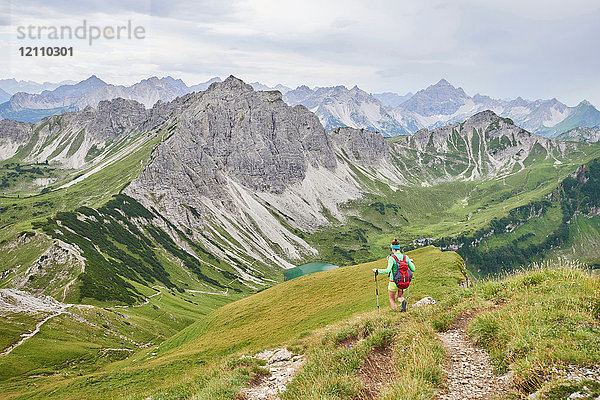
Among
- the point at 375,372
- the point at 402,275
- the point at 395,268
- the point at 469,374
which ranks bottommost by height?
the point at 375,372

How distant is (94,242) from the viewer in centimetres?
15450

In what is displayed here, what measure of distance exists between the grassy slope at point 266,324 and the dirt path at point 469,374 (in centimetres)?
1106

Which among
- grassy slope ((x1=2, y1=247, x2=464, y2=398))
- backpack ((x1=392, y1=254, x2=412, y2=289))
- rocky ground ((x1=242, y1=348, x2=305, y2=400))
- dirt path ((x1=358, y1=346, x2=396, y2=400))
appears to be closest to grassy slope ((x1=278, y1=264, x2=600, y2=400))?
dirt path ((x1=358, y1=346, x2=396, y2=400))

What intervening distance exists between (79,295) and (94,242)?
62.1 metres

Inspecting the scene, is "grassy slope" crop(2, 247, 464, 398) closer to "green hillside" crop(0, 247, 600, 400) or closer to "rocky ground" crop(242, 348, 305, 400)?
"green hillside" crop(0, 247, 600, 400)

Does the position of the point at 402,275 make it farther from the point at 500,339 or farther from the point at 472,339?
the point at 500,339

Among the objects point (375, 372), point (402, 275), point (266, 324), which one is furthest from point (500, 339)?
point (266, 324)

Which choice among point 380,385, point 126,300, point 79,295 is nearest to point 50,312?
point 79,295

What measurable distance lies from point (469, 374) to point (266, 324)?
1289 inches

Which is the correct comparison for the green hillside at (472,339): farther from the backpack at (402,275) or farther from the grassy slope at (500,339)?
the backpack at (402,275)

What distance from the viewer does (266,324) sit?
41875 millimetres

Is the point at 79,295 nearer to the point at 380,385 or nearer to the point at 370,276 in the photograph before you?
the point at 370,276

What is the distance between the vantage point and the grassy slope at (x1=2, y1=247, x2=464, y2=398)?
30.6 m

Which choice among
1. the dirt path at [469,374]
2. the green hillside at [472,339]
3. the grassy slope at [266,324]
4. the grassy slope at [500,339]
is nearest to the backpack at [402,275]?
the green hillside at [472,339]
